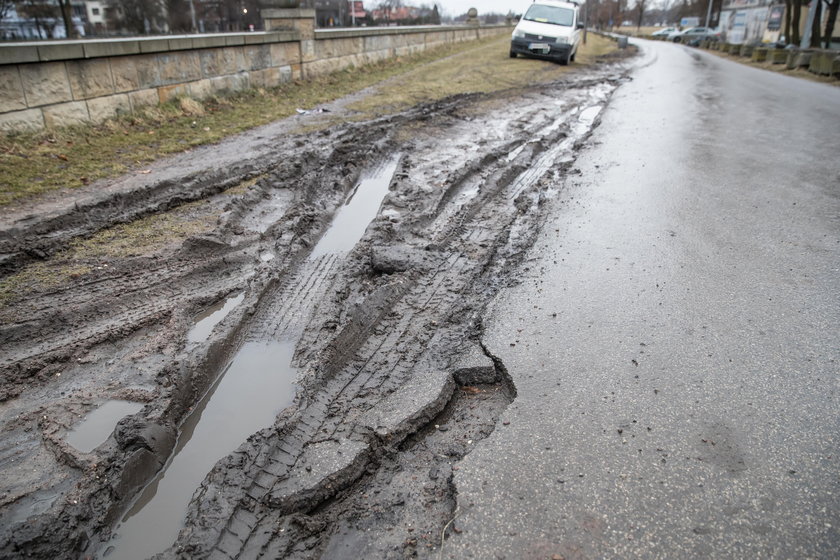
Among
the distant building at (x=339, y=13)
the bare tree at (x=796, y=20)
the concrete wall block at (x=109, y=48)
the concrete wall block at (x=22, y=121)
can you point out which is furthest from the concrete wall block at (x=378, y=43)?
the bare tree at (x=796, y=20)

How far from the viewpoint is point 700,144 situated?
8461 mm

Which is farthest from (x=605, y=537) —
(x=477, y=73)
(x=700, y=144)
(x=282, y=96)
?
(x=477, y=73)

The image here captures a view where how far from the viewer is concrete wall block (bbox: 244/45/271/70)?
11398 mm

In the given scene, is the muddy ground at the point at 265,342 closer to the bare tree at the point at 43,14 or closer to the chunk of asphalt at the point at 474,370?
the chunk of asphalt at the point at 474,370

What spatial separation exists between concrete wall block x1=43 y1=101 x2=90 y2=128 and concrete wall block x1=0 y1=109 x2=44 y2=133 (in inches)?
4.4

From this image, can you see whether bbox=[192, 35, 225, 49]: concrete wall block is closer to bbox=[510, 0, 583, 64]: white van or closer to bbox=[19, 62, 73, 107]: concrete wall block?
bbox=[19, 62, 73, 107]: concrete wall block

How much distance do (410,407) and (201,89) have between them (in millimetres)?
9526

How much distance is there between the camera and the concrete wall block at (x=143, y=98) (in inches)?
342

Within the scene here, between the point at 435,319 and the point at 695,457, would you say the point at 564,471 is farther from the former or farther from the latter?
the point at 435,319

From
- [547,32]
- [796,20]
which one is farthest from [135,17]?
[796,20]

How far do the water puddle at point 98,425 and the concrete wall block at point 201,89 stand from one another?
A: 866cm

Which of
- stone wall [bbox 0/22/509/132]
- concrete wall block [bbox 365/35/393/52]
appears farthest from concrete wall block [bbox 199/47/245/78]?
concrete wall block [bbox 365/35/393/52]

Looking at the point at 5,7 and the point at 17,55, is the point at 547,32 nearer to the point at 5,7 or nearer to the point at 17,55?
the point at 5,7

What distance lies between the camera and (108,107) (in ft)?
27.0
